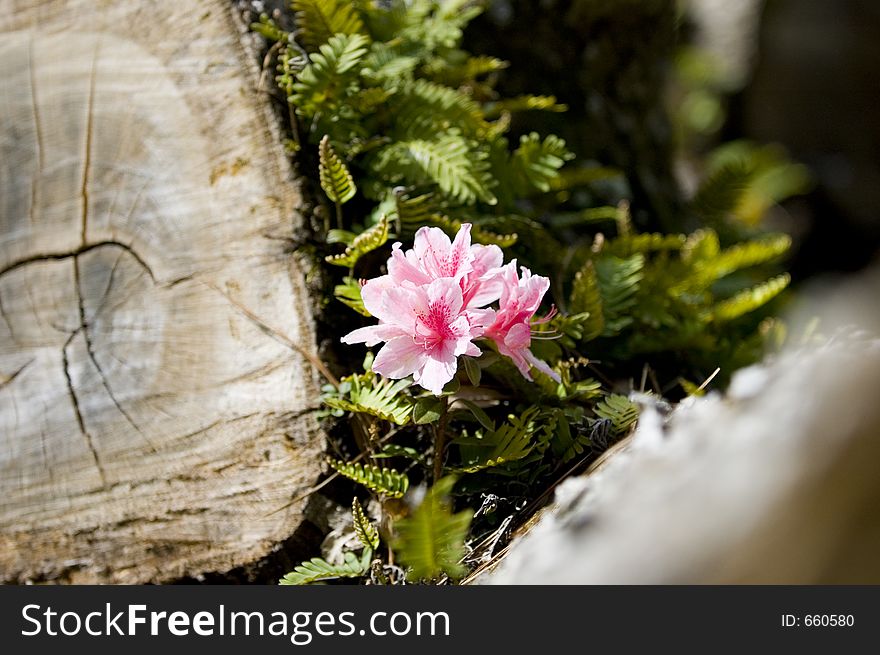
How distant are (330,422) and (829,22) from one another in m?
7.56

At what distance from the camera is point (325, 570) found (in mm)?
1860

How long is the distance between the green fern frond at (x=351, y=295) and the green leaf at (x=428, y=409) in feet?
0.92

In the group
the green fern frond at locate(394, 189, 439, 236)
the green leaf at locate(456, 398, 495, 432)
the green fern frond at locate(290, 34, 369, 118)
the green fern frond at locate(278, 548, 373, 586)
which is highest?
the green fern frond at locate(290, 34, 369, 118)

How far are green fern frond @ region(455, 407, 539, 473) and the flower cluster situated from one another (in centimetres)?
19

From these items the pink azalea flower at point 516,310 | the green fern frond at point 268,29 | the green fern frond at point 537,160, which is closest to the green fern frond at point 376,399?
the pink azalea flower at point 516,310

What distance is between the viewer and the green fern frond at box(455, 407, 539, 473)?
1826mm

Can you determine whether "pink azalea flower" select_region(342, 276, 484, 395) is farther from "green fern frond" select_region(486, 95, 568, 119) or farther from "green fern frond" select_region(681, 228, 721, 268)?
"green fern frond" select_region(681, 228, 721, 268)

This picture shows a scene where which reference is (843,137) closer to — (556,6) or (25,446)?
(556,6)

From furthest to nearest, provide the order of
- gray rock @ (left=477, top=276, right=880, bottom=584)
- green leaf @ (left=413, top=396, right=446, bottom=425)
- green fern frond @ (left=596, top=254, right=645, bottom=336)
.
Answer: green fern frond @ (left=596, top=254, right=645, bottom=336) → green leaf @ (left=413, top=396, right=446, bottom=425) → gray rock @ (left=477, top=276, right=880, bottom=584)

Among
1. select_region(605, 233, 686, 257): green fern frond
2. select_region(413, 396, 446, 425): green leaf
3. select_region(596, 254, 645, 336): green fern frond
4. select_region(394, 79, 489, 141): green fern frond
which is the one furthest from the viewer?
select_region(605, 233, 686, 257): green fern frond

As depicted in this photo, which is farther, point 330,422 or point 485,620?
point 330,422

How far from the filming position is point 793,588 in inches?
51.9

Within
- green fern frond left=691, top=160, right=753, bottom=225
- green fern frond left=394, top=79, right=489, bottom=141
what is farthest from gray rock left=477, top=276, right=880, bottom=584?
green fern frond left=691, top=160, right=753, bottom=225

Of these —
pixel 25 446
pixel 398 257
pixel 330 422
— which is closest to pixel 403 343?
pixel 398 257
